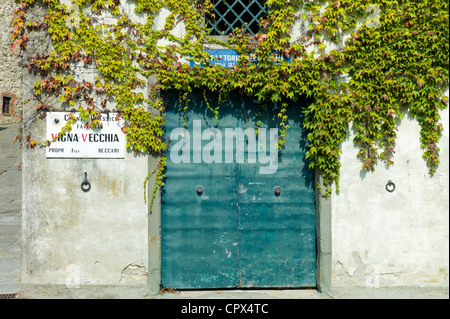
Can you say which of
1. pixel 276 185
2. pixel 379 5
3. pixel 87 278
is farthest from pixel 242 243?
pixel 379 5

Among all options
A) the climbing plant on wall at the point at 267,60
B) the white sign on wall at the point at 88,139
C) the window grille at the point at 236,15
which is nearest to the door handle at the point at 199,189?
the climbing plant on wall at the point at 267,60

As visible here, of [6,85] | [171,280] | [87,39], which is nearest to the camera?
[87,39]

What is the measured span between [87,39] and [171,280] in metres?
3.02

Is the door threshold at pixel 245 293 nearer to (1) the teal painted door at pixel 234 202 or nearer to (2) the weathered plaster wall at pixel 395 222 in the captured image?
(1) the teal painted door at pixel 234 202

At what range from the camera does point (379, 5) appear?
446cm

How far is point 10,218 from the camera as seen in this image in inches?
263

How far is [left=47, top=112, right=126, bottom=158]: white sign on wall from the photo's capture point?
4.49 metres

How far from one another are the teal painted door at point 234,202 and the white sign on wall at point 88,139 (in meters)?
0.62

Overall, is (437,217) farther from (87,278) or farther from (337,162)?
(87,278)

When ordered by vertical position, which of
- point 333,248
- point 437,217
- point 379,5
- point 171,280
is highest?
point 379,5

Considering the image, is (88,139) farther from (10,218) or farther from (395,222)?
(395,222)

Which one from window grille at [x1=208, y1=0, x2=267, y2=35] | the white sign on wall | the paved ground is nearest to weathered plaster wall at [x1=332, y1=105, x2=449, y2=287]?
window grille at [x1=208, y1=0, x2=267, y2=35]

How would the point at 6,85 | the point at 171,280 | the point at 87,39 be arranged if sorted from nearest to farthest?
the point at 87,39
the point at 171,280
the point at 6,85

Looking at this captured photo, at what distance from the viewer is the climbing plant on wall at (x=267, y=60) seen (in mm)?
4426
